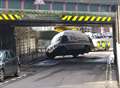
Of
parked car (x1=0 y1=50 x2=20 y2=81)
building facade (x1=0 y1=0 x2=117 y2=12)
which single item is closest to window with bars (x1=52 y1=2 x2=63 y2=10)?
building facade (x1=0 y1=0 x2=117 y2=12)

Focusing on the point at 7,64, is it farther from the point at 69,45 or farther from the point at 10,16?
the point at 69,45

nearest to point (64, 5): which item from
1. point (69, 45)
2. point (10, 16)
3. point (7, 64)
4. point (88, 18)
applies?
point (88, 18)

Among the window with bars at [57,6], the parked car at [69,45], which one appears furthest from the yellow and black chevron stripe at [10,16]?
the parked car at [69,45]

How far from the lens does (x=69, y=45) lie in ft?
137

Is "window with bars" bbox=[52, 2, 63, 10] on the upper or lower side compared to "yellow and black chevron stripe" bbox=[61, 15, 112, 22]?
upper

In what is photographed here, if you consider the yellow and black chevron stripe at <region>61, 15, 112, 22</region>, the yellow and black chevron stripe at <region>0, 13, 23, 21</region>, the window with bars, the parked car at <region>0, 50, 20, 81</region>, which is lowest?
the parked car at <region>0, 50, 20, 81</region>

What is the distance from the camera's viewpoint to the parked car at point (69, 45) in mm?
41781

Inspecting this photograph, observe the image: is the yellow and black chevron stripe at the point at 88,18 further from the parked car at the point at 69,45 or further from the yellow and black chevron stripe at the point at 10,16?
the parked car at the point at 69,45

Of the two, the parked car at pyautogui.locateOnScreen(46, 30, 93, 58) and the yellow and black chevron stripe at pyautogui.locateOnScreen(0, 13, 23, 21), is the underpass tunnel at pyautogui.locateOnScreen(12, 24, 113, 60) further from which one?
the yellow and black chevron stripe at pyautogui.locateOnScreen(0, 13, 23, 21)

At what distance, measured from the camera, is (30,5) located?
93.3 feet

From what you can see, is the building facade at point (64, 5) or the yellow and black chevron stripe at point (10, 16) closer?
the yellow and black chevron stripe at point (10, 16)

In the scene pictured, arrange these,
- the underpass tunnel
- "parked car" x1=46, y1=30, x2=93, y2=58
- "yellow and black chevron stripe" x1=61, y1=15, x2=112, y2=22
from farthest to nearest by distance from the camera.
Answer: the underpass tunnel → "parked car" x1=46, y1=30, x2=93, y2=58 → "yellow and black chevron stripe" x1=61, y1=15, x2=112, y2=22

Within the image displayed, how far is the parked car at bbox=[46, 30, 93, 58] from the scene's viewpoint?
4178cm

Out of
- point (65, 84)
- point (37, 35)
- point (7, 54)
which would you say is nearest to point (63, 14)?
point (7, 54)
